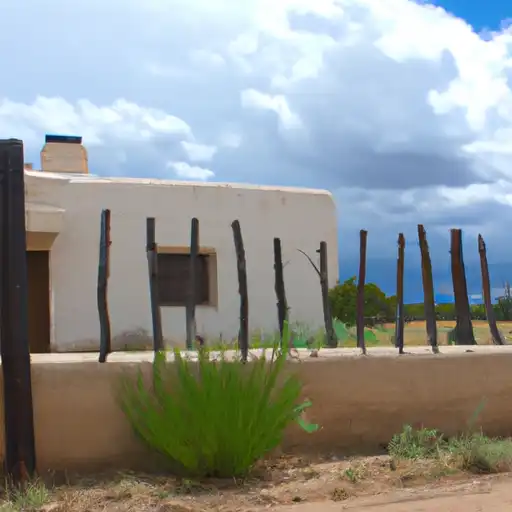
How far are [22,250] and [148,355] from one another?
133 cm

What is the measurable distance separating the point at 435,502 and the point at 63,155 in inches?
422

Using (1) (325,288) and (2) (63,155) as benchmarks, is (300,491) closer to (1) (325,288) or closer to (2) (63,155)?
(1) (325,288)

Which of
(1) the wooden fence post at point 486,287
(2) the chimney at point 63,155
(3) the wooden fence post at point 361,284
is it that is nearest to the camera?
(3) the wooden fence post at point 361,284

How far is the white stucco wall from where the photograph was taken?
500 inches

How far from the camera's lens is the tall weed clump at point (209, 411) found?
Result: 560 cm

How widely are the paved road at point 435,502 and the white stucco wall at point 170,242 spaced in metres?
7.78

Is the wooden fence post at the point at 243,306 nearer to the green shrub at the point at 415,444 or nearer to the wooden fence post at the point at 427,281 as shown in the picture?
the green shrub at the point at 415,444

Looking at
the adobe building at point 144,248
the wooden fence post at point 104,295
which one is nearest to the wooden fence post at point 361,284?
the wooden fence post at point 104,295

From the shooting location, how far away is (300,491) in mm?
5488

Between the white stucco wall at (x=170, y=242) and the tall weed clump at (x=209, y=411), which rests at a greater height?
the white stucco wall at (x=170, y=242)

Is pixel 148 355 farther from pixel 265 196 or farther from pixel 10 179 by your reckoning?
pixel 265 196

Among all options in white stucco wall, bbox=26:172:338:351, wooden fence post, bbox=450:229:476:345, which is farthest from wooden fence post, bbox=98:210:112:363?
white stucco wall, bbox=26:172:338:351

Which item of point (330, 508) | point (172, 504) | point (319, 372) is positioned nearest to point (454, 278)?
point (319, 372)

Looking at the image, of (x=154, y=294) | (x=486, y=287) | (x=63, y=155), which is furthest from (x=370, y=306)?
(x=154, y=294)
